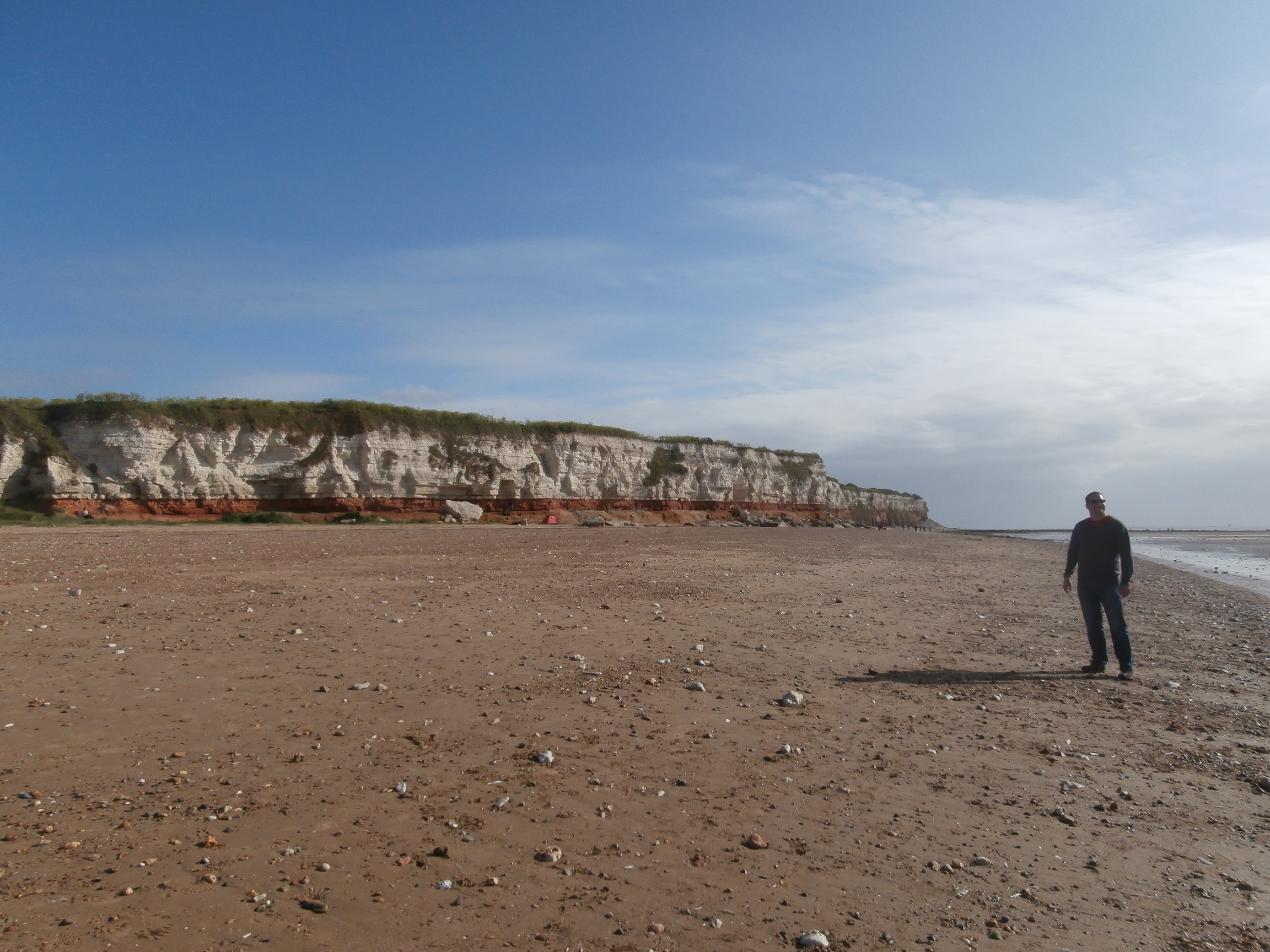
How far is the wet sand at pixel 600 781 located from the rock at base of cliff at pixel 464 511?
28.7 m

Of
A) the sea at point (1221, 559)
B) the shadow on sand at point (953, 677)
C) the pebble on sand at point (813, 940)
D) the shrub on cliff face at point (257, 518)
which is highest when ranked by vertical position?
the sea at point (1221, 559)

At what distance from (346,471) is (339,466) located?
44cm

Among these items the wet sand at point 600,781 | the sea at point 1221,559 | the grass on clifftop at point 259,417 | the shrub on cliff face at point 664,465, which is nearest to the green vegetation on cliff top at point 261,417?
the grass on clifftop at point 259,417

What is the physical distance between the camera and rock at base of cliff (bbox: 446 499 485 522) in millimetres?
38594

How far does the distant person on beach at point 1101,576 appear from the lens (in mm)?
7996

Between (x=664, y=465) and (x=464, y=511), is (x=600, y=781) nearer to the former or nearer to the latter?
(x=464, y=511)

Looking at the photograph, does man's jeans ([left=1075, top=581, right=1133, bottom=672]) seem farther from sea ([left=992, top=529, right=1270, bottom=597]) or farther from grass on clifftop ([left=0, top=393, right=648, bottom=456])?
grass on clifftop ([left=0, top=393, right=648, bottom=456])

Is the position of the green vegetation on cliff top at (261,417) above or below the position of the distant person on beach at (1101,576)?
above

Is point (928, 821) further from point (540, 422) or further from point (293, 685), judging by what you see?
point (540, 422)

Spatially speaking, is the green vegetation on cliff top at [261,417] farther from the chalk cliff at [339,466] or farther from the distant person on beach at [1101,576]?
the distant person on beach at [1101,576]

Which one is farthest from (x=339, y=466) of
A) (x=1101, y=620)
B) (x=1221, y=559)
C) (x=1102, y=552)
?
(x=1221, y=559)

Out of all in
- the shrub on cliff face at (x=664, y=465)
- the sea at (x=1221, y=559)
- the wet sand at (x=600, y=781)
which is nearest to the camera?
the wet sand at (x=600, y=781)

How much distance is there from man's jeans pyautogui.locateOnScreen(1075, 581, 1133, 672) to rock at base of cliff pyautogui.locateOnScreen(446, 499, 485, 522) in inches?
1315

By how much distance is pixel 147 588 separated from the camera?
405 inches
